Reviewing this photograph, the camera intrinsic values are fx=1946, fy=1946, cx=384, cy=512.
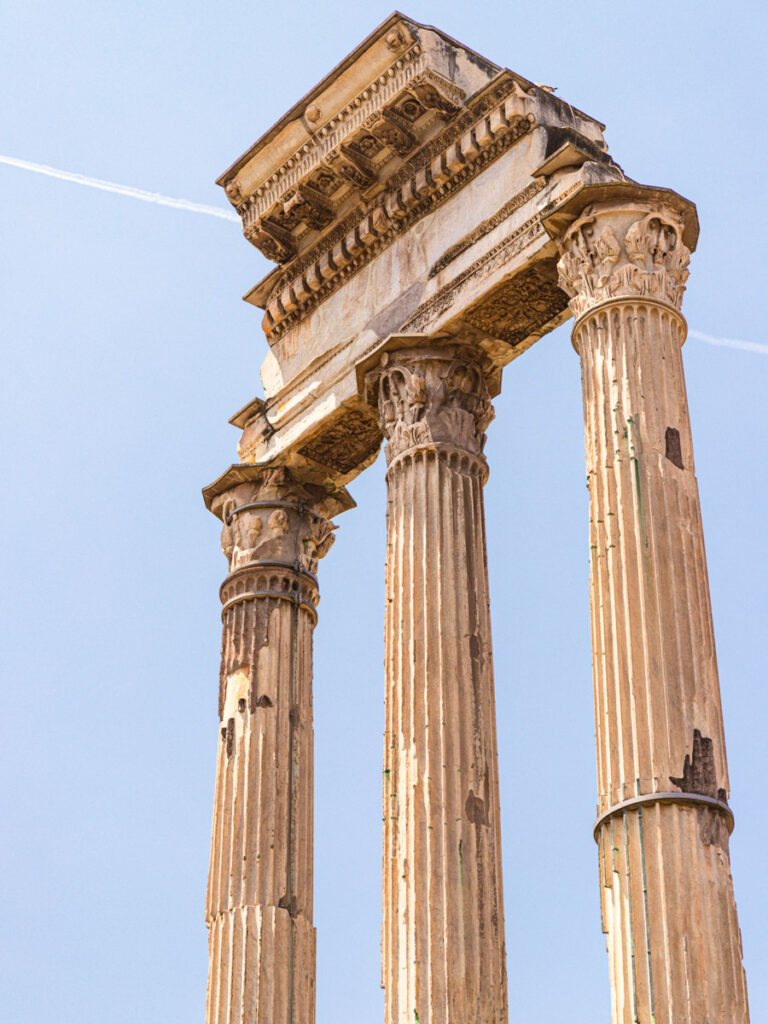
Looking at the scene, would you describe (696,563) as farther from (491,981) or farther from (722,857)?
(491,981)

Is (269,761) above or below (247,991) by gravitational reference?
above

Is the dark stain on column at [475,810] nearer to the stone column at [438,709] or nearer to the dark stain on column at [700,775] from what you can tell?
the stone column at [438,709]

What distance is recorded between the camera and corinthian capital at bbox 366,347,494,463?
2170cm

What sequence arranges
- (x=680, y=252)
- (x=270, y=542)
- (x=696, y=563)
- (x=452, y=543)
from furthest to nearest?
(x=270, y=542)
(x=452, y=543)
(x=680, y=252)
(x=696, y=563)

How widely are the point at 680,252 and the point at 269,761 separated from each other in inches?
308

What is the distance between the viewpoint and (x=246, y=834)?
22.6 metres

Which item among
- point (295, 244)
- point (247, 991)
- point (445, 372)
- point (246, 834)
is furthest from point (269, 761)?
point (295, 244)

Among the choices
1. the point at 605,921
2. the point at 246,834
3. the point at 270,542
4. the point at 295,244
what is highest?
the point at 295,244

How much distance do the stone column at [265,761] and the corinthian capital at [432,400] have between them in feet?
9.59

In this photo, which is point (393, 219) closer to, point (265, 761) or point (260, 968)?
point (265, 761)

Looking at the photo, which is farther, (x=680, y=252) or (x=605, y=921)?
(x=680, y=252)

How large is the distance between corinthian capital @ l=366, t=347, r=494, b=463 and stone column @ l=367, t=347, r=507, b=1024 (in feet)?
0.05

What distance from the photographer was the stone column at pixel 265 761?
2188 centimetres

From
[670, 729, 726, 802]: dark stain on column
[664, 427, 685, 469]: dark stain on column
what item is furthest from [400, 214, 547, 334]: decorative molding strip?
[670, 729, 726, 802]: dark stain on column
